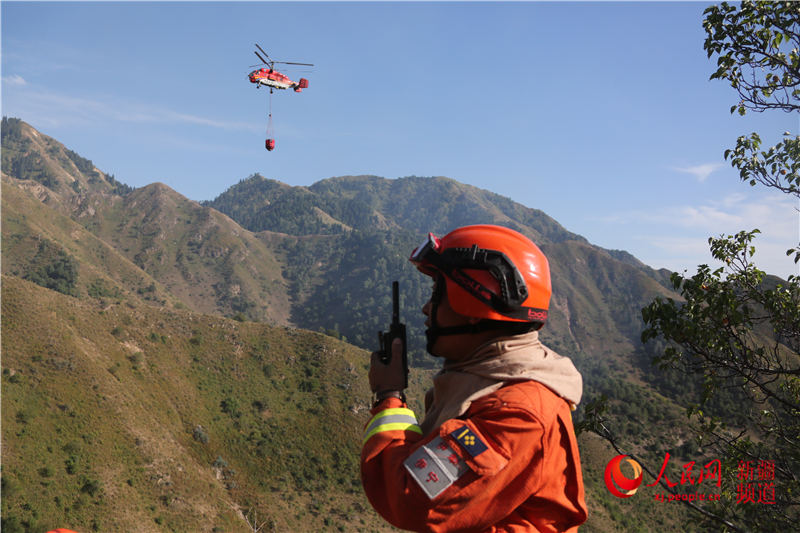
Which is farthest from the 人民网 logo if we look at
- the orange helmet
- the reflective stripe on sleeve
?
the reflective stripe on sleeve

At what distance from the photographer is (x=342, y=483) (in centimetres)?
5125

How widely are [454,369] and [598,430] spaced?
473cm

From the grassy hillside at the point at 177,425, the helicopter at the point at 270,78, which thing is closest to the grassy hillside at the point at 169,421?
the grassy hillside at the point at 177,425

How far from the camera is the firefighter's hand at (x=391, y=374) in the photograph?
2.91 m

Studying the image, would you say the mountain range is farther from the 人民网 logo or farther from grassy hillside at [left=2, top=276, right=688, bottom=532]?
the 人民网 logo

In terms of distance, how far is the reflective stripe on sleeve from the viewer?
2.68 meters

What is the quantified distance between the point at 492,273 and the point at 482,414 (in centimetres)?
84

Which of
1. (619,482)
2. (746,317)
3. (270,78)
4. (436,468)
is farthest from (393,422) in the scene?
(270,78)

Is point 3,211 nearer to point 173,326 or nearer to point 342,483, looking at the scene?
point 173,326

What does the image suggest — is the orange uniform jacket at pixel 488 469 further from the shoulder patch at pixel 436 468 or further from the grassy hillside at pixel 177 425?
the grassy hillside at pixel 177 425

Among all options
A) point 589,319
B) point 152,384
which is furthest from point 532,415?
point 589,319

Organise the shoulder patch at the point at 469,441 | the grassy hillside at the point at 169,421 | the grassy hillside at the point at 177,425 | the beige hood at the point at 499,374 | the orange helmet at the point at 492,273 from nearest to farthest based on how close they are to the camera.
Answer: the shoulder patch at the point at 469,441
the beige hood at the point at 499,374
the orange helmet at the point at 492,273
the grassy hillside at the point at 169,421
the grassy hillside at the point at 177,425

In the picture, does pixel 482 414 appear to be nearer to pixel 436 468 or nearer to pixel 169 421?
pixel 436 468

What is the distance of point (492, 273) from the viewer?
290cm
